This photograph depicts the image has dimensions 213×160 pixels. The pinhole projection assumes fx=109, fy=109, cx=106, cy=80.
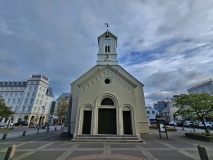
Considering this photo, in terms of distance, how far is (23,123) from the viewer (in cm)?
4519

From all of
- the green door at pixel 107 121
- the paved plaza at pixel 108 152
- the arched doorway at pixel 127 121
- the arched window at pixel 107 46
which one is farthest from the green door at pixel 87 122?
the arched window at pixel 107 46

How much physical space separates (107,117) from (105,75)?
5.57 meters

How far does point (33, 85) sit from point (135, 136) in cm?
5722

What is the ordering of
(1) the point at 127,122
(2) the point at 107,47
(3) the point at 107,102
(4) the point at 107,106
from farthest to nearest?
(2) the point at 107,47 < (3) the point at 107,102 < (4) the point at 107,106 < (1) the point at 127,122

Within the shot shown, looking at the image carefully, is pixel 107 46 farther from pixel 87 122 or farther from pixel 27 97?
pixel 27 97

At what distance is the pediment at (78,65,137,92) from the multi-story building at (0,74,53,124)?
47956 mm

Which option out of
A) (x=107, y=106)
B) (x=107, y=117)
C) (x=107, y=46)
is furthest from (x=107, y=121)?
(x=107, y=46)

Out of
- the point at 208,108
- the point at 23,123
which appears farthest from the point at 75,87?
the point at 23,123

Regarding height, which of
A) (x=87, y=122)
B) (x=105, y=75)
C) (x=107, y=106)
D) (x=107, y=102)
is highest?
(x=105, y=75)

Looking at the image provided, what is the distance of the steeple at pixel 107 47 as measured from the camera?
23.5 metres

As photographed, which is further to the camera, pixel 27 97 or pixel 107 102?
pixel 27 97

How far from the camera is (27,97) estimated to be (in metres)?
52.5

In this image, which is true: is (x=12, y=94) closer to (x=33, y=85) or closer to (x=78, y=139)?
(x=33, y=85)

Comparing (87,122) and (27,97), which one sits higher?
(27,97)
